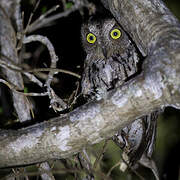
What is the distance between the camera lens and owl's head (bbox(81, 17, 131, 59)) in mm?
2457

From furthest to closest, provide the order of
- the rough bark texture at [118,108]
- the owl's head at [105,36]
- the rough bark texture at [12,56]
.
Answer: the owl's head at [105,36]
the rough bark texture at [12,56]
the rough bark texture at [118,108]

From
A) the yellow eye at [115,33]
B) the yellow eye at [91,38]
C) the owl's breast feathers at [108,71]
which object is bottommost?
the owl's breast feathers at [108,71]

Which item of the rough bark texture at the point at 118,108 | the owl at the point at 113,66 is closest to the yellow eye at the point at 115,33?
the owl at the point at 113,66

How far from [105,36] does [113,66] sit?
34 centimetres

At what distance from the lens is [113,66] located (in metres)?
2.42

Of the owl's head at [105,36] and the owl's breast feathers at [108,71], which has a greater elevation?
the owl's head at [105,36]

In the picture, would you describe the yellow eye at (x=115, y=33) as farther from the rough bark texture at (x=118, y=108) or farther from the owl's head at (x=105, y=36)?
the rough bark texture at (x=118, y=108)

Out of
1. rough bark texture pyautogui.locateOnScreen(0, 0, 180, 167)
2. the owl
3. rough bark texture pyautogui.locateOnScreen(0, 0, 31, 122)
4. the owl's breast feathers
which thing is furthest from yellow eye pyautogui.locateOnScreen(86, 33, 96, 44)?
rough bark texture pyautogui.locateOnScreen(0, 0, 180, 167)

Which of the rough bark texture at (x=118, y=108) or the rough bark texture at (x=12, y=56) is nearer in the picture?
the rough bark texture at (x=118, y=108)

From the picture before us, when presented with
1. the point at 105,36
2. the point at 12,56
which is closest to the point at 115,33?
the point at 105,36

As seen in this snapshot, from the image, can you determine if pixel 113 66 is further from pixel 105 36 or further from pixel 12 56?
pixel 12 56

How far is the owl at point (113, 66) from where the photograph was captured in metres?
2.33

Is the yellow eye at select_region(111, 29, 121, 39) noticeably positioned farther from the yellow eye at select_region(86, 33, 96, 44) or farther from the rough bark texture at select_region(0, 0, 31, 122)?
the rough bark texture at select_region(0, 0, 31, 122)

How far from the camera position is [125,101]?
133 centimetres
